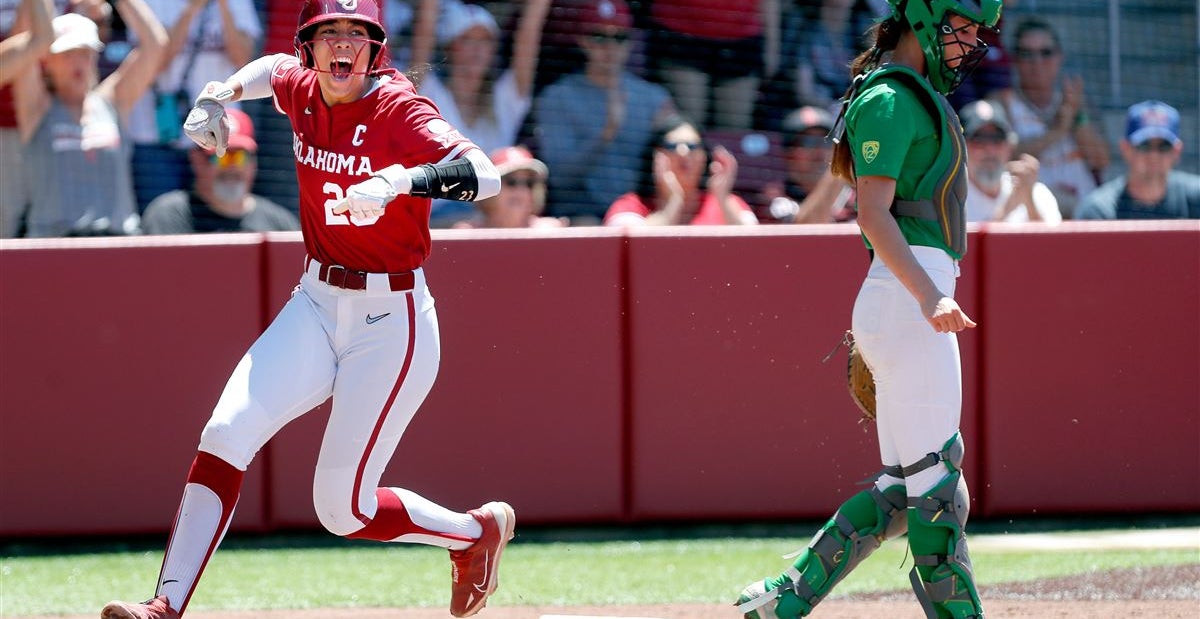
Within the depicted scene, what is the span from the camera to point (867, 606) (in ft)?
17.2

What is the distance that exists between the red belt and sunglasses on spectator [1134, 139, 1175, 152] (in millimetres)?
4990

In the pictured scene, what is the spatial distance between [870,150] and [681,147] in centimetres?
400

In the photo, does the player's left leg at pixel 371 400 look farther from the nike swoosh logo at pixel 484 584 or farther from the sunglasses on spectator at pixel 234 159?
the sunglasses on spectator at pixel 234 159

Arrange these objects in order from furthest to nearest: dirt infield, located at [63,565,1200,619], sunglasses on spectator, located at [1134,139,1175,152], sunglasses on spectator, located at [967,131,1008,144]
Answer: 1. sunglasses on spectator, located at [1134,139,1175,152]
2. sunglasses on spectator, located at [967,131,1008,144]
3. dirt infield, located at [63,565,1200,619]

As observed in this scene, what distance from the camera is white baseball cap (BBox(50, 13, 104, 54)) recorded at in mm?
7145

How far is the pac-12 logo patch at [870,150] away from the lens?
386 cm

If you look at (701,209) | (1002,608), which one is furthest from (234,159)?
(1002,608)

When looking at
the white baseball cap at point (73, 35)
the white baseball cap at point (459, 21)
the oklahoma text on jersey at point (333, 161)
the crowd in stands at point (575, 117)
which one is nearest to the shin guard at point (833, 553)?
the oklahoma text on jersey at point (333, 161)

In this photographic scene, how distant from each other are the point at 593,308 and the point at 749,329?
2.17 feet

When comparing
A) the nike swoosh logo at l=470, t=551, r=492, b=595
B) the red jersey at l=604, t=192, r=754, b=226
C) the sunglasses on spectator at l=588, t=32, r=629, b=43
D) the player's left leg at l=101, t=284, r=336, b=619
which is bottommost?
the nike swoosh logo at l=470, t=551, r=492, b=595

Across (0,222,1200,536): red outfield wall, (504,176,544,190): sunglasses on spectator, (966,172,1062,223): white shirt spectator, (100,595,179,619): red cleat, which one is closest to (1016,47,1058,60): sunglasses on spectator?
(966,172,1062,223): white shirt spectator

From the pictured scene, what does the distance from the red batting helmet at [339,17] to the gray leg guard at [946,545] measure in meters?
1.75

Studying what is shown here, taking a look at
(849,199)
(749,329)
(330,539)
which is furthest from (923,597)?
(849,199)

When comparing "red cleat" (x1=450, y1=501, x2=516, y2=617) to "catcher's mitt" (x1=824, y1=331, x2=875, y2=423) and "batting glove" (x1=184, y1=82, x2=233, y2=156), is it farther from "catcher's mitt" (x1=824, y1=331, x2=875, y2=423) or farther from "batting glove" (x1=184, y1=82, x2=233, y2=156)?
"batting glove" (x1=184, y1=82, x2=233, y2=156)
